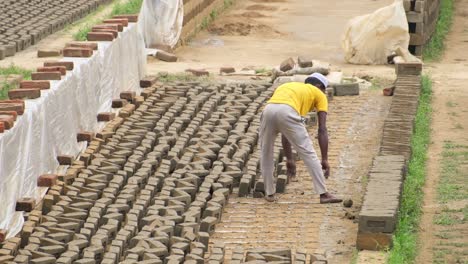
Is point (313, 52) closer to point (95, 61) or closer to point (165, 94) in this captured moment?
point (165, 94)

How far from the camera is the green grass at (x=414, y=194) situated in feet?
34.3

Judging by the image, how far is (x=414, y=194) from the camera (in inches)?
476

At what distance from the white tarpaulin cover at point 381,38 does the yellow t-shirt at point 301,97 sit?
7.23 metres

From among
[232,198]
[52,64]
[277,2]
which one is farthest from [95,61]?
[277,2]

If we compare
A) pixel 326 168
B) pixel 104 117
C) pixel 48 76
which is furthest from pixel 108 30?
pixel 326 168

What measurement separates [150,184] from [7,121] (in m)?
1.60

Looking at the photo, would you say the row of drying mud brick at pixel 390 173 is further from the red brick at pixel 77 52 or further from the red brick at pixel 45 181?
the red brick at pixel 77 52

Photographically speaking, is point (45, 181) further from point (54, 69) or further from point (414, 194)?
point (414, 194)

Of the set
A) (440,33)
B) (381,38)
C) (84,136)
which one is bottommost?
(440,33)

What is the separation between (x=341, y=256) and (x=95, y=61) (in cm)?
485

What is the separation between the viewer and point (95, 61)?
14.3 metres

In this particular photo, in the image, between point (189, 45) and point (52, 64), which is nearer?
point (52, 64)

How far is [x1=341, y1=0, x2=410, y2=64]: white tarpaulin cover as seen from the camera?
1889 cm

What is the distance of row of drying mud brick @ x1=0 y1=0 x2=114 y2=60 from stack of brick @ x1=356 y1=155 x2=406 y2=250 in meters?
7.99
